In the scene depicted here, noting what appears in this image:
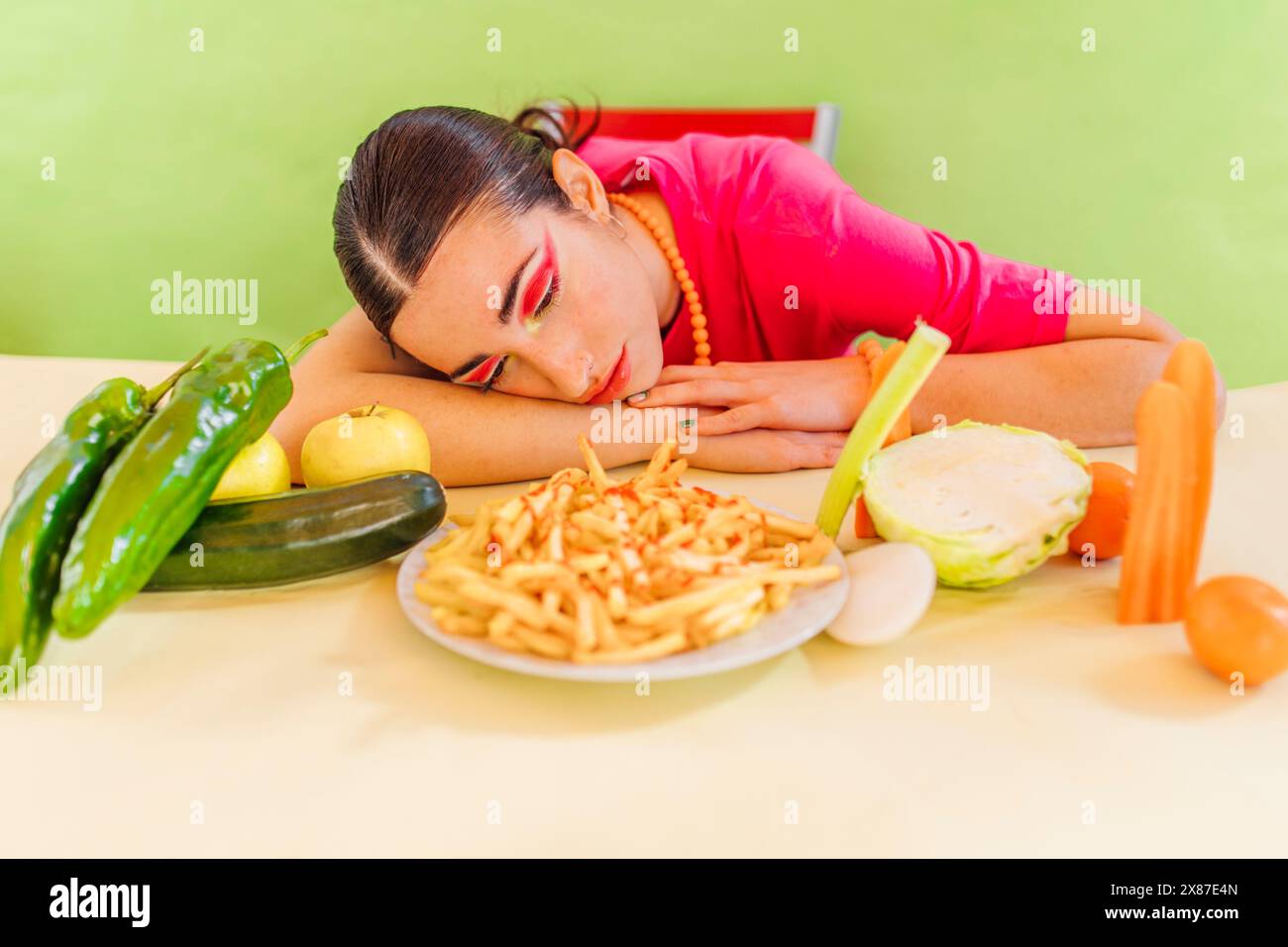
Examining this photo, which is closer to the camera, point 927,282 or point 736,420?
point 736,420

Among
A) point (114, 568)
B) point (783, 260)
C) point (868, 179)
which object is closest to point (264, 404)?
point (114, 568)

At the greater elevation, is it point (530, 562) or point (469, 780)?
point (530, 562)

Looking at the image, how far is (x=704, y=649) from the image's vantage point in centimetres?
95

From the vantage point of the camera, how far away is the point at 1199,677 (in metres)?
0.99

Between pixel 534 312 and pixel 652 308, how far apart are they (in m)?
0.25

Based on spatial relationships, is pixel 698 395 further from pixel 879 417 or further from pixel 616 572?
pixel 616 572

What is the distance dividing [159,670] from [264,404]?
35 cm

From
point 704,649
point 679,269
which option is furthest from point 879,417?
point 679,269

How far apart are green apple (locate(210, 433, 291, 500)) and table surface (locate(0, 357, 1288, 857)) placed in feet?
0.59

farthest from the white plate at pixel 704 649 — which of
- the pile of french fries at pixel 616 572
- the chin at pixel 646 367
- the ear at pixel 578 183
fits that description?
the ear at pixel 578 183

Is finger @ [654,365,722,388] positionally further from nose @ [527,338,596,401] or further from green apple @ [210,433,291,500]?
green apple @ [210,433,291,500]

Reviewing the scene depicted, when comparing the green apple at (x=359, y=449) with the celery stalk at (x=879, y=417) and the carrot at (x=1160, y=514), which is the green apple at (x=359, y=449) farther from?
the carrot at (x=1160, y=514)

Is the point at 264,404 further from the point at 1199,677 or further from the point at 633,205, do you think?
the point at 1199,677

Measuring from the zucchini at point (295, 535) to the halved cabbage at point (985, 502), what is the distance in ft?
1.71
